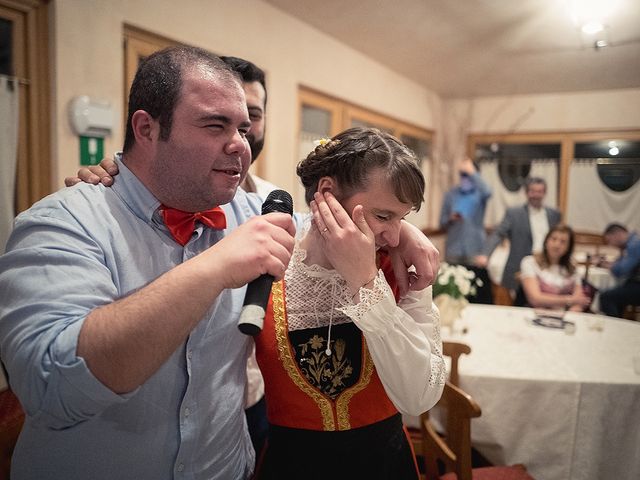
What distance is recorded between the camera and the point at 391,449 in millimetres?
1217

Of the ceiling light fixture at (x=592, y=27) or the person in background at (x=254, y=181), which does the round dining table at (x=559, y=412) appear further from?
the ceiling light fixture at (x=592, y=27)

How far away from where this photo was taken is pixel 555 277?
353 cm

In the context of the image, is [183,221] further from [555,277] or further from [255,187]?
[555,277]

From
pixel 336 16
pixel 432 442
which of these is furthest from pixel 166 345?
pixel 336 16

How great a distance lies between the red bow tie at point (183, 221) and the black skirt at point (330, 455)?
55cm

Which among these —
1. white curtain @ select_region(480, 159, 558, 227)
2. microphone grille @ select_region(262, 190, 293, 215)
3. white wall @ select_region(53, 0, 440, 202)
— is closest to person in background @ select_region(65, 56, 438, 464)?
microphone grille @ select_region(262, 190, 293, 215)

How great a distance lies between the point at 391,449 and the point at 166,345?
2.49ft

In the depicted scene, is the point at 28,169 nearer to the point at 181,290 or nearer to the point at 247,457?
the point at 247,457

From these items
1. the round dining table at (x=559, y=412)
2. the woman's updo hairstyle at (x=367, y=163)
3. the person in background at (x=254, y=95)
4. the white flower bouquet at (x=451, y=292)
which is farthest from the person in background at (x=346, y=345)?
the white flower bouquet at (x=451, y=292)

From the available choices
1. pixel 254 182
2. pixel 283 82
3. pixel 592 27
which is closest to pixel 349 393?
pixel 254 182

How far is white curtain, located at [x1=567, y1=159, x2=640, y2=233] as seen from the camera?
6.45 metres

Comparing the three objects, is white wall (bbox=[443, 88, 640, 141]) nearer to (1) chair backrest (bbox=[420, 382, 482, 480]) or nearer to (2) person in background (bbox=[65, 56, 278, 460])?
(2) person in background (bbox=[65, 56, 278, 460])

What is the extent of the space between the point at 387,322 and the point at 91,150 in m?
2.13

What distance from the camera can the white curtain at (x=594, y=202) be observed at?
6.45m
